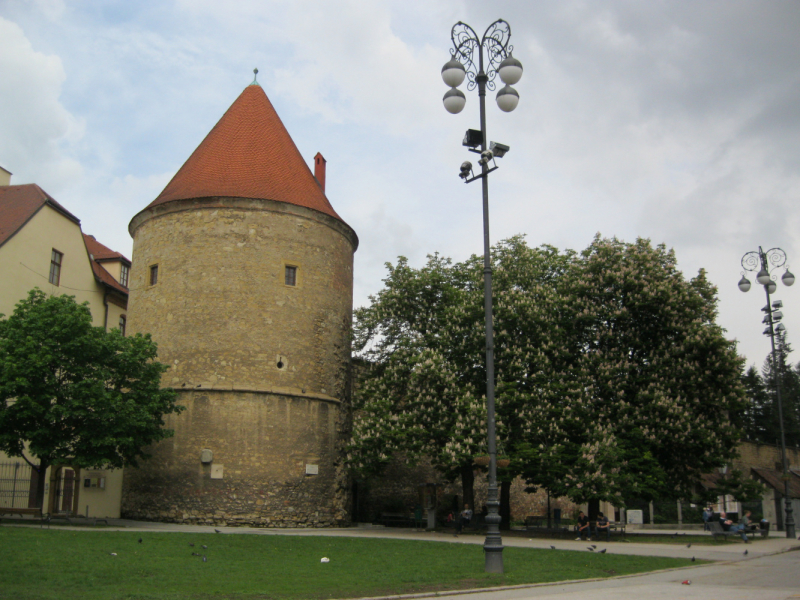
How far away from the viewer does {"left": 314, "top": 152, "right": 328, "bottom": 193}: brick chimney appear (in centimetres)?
3303

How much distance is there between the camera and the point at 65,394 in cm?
2075

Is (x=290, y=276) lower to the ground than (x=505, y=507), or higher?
higher

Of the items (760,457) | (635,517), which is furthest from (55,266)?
(760,457)

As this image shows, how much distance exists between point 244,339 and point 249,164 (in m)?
6.87

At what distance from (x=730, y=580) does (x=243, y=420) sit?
52.1ft

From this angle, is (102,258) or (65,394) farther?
(102,258)

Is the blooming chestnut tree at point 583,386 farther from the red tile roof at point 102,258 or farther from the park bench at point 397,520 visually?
the red tile roof at point 102,258

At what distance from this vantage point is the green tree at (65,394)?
66.1ft

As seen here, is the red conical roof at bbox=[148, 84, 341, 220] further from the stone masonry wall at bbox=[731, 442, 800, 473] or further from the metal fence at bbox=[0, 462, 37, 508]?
the stone masonry wall at bbox=[731, 442, 800, 473]

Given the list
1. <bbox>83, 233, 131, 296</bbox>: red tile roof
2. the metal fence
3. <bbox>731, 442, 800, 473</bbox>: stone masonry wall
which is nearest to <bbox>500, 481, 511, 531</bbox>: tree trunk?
the metal fence

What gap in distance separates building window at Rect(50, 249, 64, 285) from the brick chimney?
1110 cm

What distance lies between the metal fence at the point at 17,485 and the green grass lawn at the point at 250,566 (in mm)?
8221

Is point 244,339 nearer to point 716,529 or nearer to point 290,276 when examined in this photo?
point 290,276

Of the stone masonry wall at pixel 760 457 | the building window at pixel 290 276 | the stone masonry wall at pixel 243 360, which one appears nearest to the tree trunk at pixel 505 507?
the stone masonry wall at pixel 243 360
